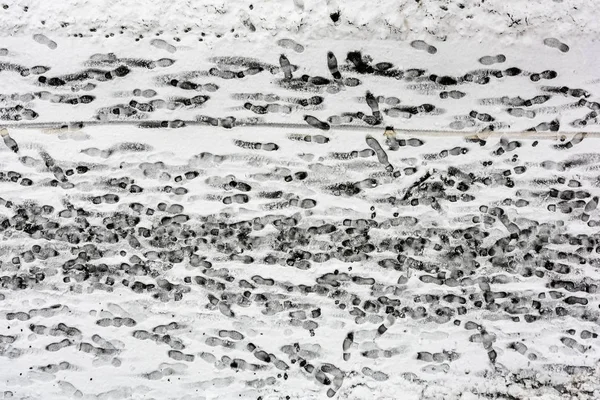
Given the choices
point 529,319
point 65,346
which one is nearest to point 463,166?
point 529,319

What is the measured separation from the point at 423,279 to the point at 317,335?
32cm

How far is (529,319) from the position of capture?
1.60 metres

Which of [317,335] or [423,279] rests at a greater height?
[423,279]

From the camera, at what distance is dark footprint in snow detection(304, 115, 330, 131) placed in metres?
1.58

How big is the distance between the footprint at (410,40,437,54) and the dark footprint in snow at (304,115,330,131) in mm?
301

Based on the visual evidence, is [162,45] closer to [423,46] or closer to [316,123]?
[316,123]

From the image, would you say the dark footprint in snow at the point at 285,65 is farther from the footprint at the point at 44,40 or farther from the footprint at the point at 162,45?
the footprint at the point at 44,40

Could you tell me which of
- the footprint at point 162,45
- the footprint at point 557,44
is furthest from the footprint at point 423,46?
the footprint at point 162,45

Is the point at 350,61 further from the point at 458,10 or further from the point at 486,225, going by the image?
the point at 486,225

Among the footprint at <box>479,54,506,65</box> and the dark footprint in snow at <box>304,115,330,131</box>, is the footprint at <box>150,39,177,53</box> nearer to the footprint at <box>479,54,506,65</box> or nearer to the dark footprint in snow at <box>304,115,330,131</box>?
the dark footprint in snow at <box>304,115,330,131</box>

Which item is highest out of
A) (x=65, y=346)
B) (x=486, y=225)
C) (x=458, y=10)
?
(x=458, y=10)

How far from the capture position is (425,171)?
62.7 inches

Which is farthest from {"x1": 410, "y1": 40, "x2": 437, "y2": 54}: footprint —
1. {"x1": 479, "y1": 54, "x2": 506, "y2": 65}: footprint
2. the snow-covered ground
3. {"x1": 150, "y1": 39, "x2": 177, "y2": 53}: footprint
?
{"x1": 150, "y1": 39, "x2": 177, "y2": 53}: footprint

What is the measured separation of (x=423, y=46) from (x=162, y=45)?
2.20 feet
